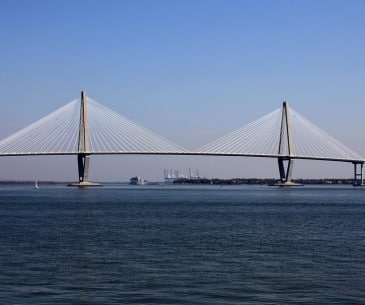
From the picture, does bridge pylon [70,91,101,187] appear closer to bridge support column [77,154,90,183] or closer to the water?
bridge support column [77,154,90,183]

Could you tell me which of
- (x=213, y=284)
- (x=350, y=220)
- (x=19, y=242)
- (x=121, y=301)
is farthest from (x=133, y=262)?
(x=350, y=220)

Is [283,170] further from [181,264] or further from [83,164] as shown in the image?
[181,264]

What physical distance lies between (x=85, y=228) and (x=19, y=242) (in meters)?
5.17

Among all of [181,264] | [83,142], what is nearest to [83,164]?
[83,142]

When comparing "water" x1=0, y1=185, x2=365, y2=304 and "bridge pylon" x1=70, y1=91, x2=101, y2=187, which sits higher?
"bridge pylon" x1=70, y1=91, x2=101, y2=187

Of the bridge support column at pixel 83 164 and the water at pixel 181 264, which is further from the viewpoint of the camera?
the bridge support column at pixel 83 164

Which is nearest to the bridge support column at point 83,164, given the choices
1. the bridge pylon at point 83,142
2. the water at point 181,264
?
the bridge pylon at point 83,142

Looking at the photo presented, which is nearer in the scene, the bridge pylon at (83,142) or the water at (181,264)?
the water at (181,264)

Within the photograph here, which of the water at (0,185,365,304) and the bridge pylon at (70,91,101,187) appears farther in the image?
the bridge pylon at (70,91,101,187)

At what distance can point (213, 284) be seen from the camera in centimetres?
1350

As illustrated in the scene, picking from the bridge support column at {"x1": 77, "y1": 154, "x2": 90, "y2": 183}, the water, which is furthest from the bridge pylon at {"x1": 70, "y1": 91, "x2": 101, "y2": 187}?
the water

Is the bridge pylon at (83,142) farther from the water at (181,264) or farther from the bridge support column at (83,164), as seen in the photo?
the water at (181,264)

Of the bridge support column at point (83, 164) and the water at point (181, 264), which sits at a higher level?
the bridge support column at point (83, 164)

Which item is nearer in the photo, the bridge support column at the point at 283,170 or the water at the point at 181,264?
the water at the point at 181,264
